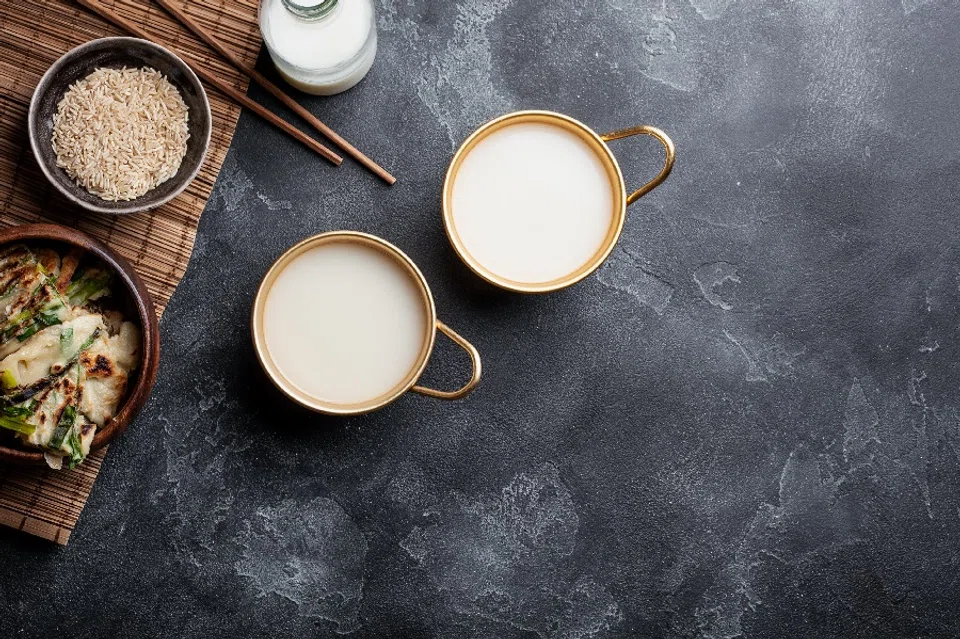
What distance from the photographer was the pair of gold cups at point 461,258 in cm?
162

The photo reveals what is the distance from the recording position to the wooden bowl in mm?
1520

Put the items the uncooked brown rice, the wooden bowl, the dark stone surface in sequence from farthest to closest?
the dark stone surface → the uncooked brown rice → the wooden bowl

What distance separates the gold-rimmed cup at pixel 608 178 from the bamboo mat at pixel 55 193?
529 millimetres

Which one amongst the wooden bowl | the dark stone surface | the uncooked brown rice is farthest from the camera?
the dark stone surface

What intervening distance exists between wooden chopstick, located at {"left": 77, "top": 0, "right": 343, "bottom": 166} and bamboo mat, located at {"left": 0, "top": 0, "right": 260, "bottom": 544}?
2 cm

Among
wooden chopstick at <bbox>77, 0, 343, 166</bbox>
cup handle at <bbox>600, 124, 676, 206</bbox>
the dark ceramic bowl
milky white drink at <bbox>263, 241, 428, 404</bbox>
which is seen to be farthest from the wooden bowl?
cup handle at <bbox>600, 124, 676, 206</bbox>

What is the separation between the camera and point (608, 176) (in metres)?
1.73

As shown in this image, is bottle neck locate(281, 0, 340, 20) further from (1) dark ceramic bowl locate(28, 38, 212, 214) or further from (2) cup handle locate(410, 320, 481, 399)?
(2) cup handle locate(410, 320, 481, 399)

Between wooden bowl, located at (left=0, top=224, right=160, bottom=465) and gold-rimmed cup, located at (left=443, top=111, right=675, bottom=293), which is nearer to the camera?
wooden bowl, located at (left=0, top=224, right=160, bottom=465)

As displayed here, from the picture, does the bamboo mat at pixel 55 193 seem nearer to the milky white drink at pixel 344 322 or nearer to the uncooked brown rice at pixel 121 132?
the uncooked brown rice at pixel 121 132

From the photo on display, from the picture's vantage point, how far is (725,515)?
6.08 ft

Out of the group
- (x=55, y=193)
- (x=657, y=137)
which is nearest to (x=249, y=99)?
(x=55, y=193)

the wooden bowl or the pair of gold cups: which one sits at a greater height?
the pair of gold cups

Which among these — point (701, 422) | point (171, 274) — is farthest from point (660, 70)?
point (171, 274)
